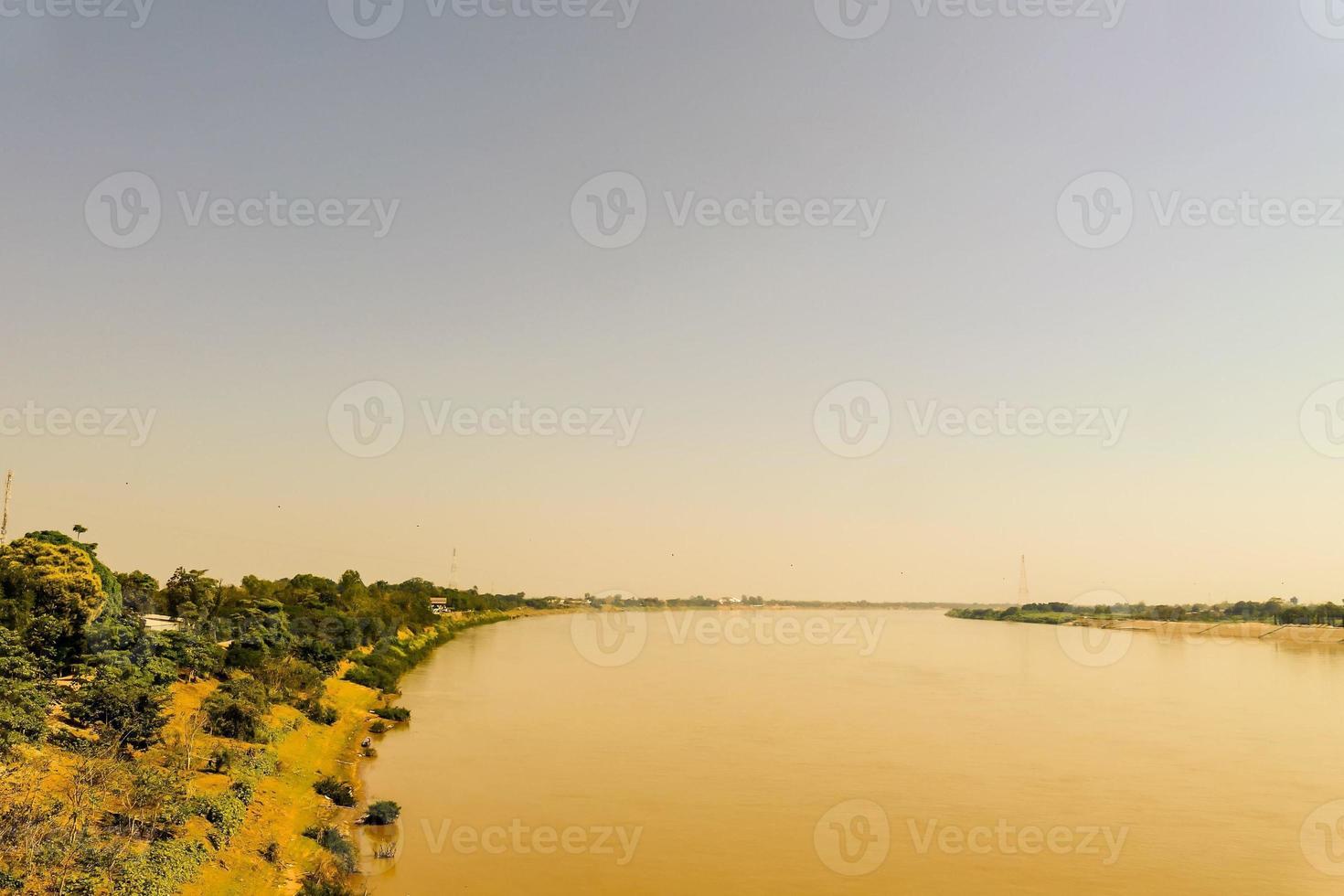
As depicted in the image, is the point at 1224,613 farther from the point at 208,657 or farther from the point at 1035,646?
the point at 208,657

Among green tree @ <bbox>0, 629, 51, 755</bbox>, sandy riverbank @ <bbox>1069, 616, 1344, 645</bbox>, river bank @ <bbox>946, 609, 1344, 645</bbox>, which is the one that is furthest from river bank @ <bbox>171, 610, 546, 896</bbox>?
sandy riverbank @ <bbox>1069, 616, 1344, 645</bbox>

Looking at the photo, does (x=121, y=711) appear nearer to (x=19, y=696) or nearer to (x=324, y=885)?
(x=19, y=696)

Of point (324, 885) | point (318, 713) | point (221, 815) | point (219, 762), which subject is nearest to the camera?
point (324, 885)

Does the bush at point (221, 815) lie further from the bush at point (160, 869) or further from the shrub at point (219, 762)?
the shrub at point (219, 762)

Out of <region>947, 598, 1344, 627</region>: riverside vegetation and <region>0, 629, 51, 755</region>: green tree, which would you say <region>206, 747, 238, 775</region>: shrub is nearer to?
<region>0, 629, 51, 755</region>: green tree

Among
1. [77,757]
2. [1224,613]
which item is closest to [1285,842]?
[77,757]

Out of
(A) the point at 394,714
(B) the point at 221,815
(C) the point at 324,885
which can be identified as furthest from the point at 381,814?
(A) the point at 394,714
